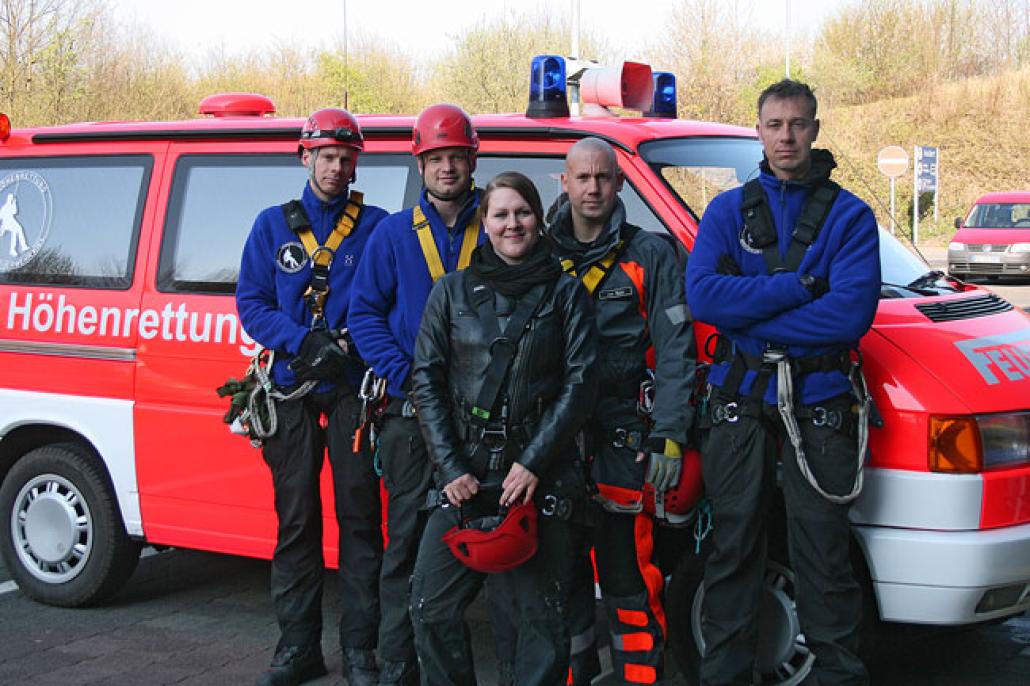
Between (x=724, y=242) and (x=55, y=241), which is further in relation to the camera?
(x=55, y=241)

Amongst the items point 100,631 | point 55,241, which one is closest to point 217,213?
point 55,241

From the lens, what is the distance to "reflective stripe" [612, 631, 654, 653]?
4047mm

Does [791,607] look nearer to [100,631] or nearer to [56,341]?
[100,631]

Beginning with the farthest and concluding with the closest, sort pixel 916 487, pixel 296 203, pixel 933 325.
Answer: pixel 296 203
pixel 933 325
pixel 916 487

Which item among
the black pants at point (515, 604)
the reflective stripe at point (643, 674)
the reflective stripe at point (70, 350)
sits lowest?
the reflective stripe at point (643, 674)

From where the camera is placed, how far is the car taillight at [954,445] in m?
3.82

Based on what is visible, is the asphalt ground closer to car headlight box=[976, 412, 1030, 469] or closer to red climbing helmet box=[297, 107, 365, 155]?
car headlight box=[976, 412, 1030, 469]

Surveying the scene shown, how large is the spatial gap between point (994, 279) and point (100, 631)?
22.3 meters

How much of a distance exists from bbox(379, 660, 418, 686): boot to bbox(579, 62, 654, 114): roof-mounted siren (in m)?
2.48

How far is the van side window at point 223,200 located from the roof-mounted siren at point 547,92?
56cm

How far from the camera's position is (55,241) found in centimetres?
570

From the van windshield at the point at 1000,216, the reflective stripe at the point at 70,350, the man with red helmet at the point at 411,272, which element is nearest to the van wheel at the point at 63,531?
the reflective stripe at the point at 70,350

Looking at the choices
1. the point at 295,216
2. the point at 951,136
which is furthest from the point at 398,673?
the point at 951,136

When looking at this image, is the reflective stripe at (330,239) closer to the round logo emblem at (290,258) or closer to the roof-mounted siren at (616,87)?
the round logo emblem at (290,258)
